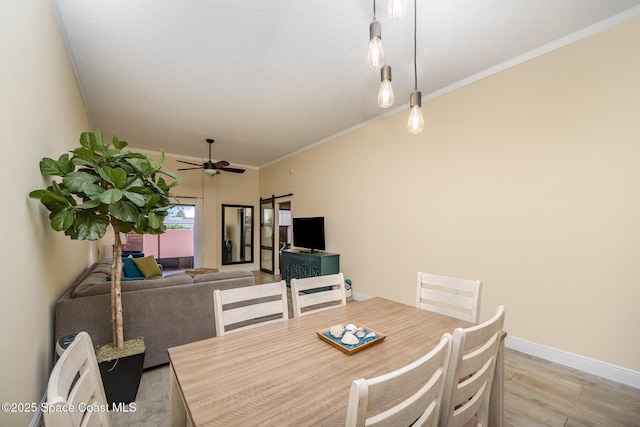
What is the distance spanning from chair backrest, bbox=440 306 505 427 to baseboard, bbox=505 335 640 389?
200 cm

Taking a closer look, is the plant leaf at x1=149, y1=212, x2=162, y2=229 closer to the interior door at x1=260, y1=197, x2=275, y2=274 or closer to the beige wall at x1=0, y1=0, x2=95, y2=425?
the beige wall at x1=0, y1=0, x2=95, y2=425

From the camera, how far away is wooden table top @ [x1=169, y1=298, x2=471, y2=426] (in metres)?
0.81

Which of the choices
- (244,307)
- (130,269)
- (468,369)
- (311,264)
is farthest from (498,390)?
(130,269)

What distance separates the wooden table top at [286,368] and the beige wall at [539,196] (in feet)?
5.35

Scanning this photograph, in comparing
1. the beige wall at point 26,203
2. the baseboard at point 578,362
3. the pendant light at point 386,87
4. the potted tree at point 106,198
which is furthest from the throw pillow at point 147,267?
the baseboard at point 578,362

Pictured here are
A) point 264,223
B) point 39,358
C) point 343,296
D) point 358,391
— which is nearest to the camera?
point 358,391

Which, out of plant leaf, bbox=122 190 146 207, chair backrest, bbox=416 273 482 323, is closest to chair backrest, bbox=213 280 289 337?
plant leaf, bbox=122 190 146 207

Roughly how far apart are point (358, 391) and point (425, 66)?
127 inches

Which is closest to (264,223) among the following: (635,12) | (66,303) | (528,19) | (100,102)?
(100,102)

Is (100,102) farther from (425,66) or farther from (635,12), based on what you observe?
(635,12)

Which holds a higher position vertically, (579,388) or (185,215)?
(185,215)

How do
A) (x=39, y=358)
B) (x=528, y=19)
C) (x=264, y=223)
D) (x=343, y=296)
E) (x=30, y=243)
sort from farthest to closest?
(x=264, y=223), (x=528, y=19), (x=343, y=296), (x=39, y=358), (x=30, y=243)

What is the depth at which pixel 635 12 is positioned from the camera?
207 centimetres

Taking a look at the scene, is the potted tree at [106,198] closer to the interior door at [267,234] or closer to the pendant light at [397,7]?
the pendant light at [397,7]
